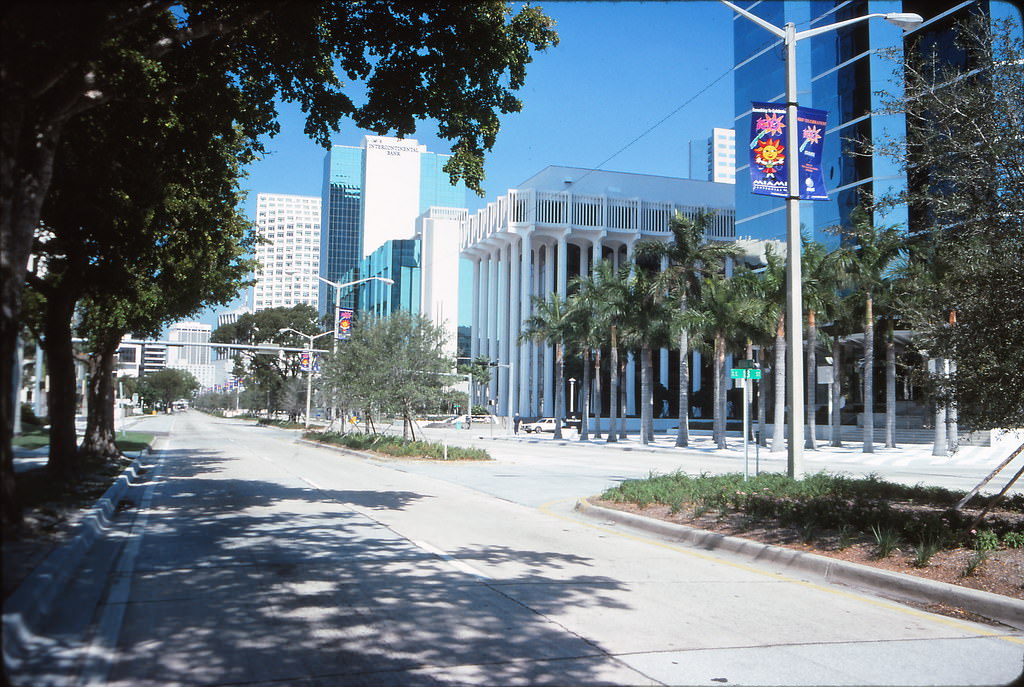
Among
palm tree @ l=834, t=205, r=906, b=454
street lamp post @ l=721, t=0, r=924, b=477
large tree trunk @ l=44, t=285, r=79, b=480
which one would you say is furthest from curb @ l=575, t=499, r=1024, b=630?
palm tree @ l=834, t=205, r=906, b=454

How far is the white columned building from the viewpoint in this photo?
83938 millimetres

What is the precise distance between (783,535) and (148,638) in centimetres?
802

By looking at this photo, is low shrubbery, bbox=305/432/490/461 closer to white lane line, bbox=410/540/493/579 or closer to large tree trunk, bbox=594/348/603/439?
white lane line, bbox=410/540/493/579

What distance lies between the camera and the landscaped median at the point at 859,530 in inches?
318

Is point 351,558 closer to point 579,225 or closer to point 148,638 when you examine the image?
point 148,638

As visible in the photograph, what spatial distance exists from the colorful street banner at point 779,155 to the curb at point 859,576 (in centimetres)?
610

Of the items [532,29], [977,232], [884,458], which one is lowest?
[884,458]

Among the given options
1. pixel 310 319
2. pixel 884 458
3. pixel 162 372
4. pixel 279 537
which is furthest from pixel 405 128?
pixel 162 372

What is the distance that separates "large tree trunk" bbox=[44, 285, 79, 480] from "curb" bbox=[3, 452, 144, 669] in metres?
4.13

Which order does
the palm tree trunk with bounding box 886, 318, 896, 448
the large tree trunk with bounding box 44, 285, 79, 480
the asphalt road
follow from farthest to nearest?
the palm tree trunk with bounding box 886, 318, 896, 448 < the large tree trunk with bounding box 44, 285, 79, 480 < the asphalt road

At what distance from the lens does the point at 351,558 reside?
30.7 feet

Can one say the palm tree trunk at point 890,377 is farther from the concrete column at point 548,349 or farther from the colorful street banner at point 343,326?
the concrete column at point 548,349

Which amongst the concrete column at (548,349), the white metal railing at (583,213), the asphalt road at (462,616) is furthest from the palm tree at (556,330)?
the asphalt road at (462,616)

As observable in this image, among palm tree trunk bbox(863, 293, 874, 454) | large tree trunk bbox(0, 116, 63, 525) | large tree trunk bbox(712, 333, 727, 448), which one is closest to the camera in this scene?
large tree trunk bbox(0, 116, 63, 525)
